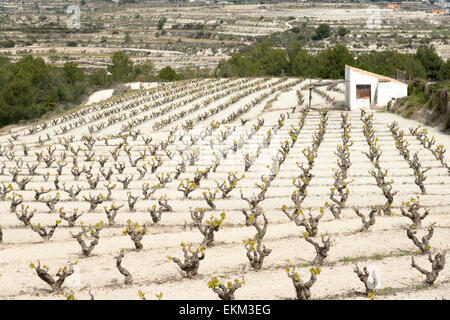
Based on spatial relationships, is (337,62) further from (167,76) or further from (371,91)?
(371,91)

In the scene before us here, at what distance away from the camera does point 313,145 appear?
41.5 m

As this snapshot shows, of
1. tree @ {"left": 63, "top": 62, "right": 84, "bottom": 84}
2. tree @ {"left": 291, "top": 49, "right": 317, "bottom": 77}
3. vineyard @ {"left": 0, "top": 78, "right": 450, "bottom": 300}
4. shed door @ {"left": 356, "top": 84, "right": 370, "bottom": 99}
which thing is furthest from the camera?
tree @ {"left": 291, "top": 49, "right": 317, "bottom": 77}

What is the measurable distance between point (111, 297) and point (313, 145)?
25983 millimetres

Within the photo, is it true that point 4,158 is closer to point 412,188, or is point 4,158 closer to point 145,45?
point 412,188

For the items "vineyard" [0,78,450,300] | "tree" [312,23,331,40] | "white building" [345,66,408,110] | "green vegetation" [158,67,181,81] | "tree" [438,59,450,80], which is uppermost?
"vineyard" [0,78,450,300]

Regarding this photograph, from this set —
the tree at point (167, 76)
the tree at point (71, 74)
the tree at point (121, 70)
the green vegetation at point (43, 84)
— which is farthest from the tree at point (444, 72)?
the tree at point (71, 74)

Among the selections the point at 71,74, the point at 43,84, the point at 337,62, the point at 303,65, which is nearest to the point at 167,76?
the point at 71,74

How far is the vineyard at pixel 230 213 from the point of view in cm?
1828

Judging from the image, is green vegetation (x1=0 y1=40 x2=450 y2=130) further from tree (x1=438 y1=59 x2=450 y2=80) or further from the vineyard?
the vineyard

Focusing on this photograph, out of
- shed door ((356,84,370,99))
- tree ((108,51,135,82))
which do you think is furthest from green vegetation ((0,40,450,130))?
shed door ((356,84,370,99))

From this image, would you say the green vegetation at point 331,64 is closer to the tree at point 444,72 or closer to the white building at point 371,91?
the tree at point 444,72

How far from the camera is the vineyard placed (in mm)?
18281

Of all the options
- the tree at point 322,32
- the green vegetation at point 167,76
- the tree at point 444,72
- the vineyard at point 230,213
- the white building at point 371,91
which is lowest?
the tree at point 322,32

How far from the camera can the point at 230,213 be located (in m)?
27.3
